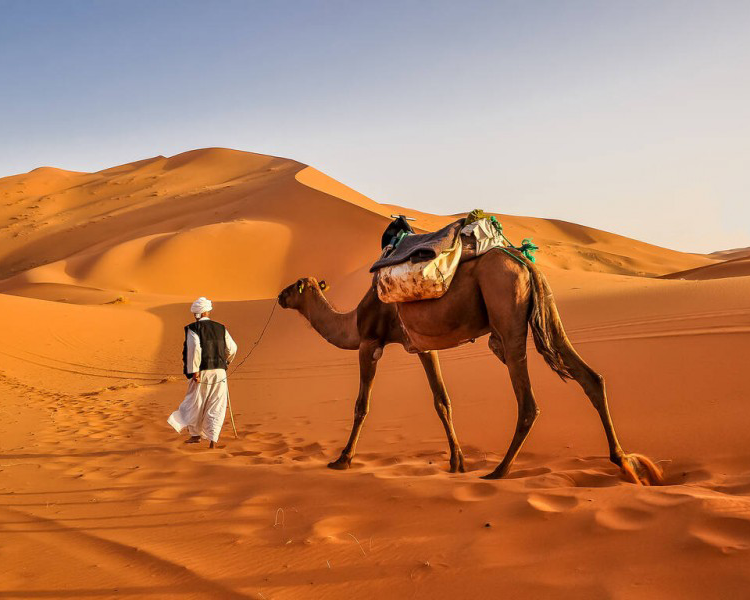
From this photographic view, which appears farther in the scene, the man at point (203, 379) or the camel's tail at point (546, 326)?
the man at point (203, 379)

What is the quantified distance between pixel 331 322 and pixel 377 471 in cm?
201

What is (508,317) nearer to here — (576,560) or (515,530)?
(515,530)

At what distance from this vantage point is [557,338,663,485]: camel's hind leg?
4535mm

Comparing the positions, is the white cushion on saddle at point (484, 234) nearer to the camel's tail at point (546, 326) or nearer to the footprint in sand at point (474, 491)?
the camel's tail at point (546, 326)

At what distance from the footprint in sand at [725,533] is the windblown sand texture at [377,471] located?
0.04ft

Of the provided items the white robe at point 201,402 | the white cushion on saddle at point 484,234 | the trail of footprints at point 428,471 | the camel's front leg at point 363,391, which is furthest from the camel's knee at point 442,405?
the white robe at point 201,402

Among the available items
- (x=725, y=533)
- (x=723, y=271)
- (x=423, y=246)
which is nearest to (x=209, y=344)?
(x=423, y=246)

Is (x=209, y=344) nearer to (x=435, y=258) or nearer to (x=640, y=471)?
(x=435, y=258)

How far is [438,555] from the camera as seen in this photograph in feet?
10.3

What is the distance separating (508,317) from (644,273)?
139 ft

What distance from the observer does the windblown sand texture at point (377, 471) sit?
295cm

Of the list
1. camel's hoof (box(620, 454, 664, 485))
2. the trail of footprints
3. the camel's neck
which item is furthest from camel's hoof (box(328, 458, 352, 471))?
camel's hoof (box(620, 454, 664, 485))

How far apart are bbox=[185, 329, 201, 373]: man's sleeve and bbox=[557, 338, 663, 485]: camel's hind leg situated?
193 inches

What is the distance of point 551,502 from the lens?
360 cm
